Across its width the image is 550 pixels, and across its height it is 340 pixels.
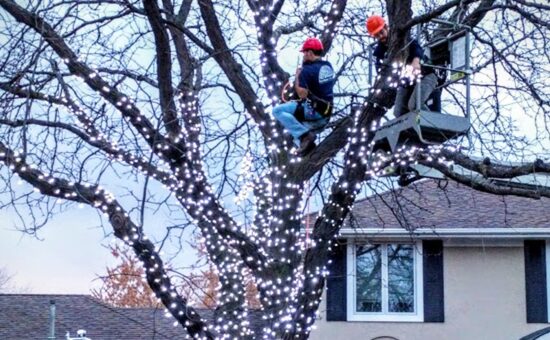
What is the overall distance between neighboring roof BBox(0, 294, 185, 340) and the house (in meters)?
4.30

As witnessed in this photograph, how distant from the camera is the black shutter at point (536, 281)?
15.0 m

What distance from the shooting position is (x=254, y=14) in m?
8.52

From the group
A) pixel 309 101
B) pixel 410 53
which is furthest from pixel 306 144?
pixel 410 53

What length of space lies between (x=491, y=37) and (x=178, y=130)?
10.5ft

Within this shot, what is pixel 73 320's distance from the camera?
19.6 meters

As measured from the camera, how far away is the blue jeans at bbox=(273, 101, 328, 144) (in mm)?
7594

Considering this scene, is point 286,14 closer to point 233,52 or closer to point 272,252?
point 233,52

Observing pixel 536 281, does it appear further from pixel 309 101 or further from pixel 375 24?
pixel 309 101

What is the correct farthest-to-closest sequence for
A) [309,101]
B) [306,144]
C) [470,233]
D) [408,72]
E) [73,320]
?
[73,320]
[470,233]
[306,144]
[309,101]
[408,72]

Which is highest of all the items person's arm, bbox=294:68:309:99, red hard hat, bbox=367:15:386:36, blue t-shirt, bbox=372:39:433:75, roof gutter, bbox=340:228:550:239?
red hard hat, bbox=367:15:386:36

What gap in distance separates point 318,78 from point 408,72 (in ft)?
2.38

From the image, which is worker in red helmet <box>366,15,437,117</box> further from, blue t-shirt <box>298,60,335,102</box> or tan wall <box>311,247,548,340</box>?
tan wall <box>311,247,548,340</box>

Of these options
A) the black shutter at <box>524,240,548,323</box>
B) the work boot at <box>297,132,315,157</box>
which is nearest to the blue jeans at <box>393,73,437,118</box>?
the work boot at <box>297,132,315,157</box>

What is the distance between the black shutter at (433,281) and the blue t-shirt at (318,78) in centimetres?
816
